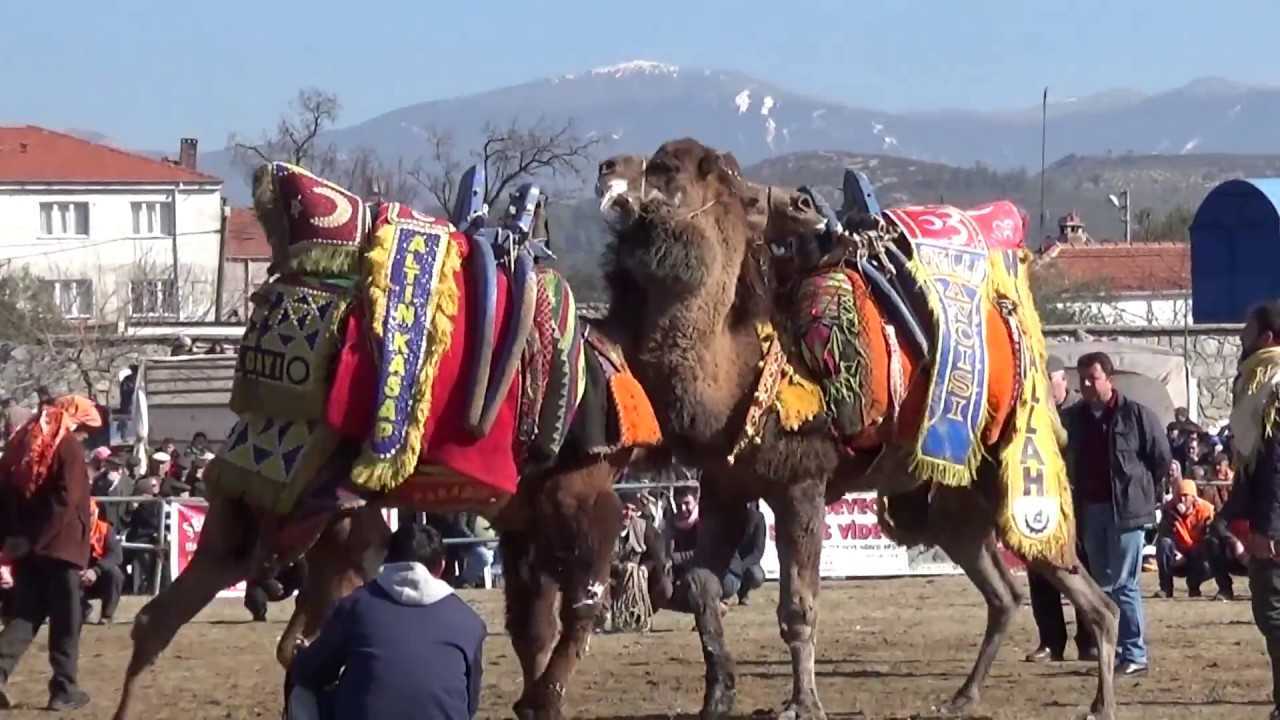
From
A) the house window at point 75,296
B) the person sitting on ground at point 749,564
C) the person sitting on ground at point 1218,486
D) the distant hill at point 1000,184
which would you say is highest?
the distant hill at point 1000,184

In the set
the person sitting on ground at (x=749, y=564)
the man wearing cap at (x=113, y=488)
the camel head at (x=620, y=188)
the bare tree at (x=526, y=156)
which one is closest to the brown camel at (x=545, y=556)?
the camel head at (x=620, y=188)

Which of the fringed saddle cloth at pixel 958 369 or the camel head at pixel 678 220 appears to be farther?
the fringed saddle cloth at pixel 958 369

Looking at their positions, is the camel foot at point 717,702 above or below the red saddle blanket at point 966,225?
below

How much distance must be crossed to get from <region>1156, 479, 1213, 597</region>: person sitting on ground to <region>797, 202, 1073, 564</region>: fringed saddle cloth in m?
9.39

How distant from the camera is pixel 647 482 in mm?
23094

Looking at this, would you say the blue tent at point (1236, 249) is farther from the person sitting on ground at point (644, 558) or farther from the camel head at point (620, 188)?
the camel head at point (620, 188)

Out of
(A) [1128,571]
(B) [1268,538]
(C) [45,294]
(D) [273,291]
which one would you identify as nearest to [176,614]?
(D) [273,291]

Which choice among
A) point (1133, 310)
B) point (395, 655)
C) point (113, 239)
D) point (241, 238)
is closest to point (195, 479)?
point (395, 655)

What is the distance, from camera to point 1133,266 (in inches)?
2859

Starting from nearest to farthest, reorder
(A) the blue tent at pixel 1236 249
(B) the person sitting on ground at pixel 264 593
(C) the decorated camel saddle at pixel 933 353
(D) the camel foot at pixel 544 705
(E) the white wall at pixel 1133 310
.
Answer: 1. (D) the camel foot at pixel 544 705
2. (C) the decorated camel saddle at pixel 933 353
3. (B) the person sitting on ground at pixel 264 593
4. (A) the blue tent at pixel 1236 249
5. (E) the white wall at pixel 1133 310

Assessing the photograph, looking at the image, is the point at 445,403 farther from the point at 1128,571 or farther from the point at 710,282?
the point at 1128,571

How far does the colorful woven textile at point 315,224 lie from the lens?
364 inches

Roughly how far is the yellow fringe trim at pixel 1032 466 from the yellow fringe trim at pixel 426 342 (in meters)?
3.39

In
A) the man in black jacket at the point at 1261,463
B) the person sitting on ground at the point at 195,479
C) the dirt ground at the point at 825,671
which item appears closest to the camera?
the man in black jacket at the point at 1261,463
